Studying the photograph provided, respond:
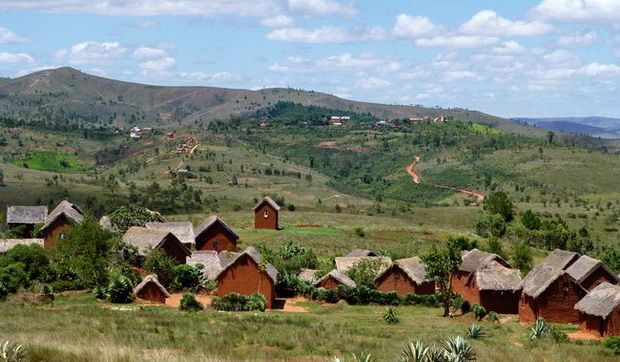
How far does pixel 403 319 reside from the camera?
43.0 m

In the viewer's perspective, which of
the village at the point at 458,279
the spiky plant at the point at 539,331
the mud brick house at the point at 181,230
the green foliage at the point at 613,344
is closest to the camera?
the green foliage at the point at 613,344

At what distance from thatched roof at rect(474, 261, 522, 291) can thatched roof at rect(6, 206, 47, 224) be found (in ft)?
121

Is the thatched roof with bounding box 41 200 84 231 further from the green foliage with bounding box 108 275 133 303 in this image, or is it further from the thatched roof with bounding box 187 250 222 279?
the green foliage with bounding box 108 275 133 303

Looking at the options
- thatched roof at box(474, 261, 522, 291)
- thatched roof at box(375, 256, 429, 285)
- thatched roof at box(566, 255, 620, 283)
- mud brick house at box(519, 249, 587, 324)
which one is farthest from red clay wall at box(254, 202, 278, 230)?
mud brick house at box(519, 249, 587, 324)

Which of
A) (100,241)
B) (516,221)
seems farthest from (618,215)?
(100,241)

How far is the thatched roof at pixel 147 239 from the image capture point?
2035 inches

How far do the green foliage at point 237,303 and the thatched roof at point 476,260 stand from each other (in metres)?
15.3

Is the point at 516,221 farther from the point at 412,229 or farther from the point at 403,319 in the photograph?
the point at 403,319

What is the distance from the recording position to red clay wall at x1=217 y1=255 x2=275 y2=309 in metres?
46.6

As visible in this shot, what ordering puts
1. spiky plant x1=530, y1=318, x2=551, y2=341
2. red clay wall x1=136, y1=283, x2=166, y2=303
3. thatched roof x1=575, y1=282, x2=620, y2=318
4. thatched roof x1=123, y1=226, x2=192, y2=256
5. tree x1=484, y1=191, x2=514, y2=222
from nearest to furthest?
1. spiky plant x1=530, y1=318, x2=551, y2=341
2. thatched roof x1=575, y1=282, x2=620, y2=318
3. red clay wall x1=136, y1=283, x2=166, y2=303
4. thatched roof x1=123, y1=226, x2=192, y2=256
5. tree x1=484, y1=191, x2=514, y2=222

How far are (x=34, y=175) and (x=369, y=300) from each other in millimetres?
109843

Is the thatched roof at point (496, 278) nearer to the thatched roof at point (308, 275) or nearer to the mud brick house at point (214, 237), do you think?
the thatched roof at point (308, 275)

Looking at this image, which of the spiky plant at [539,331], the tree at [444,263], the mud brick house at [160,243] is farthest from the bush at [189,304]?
the spiky plant at [539,331]

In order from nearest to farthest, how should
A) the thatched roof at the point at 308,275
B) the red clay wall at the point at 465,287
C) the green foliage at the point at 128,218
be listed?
the red clay wall at the point at 465,287
the thatched roof at the point at 308,275
the green foliage at the point at 128,218
